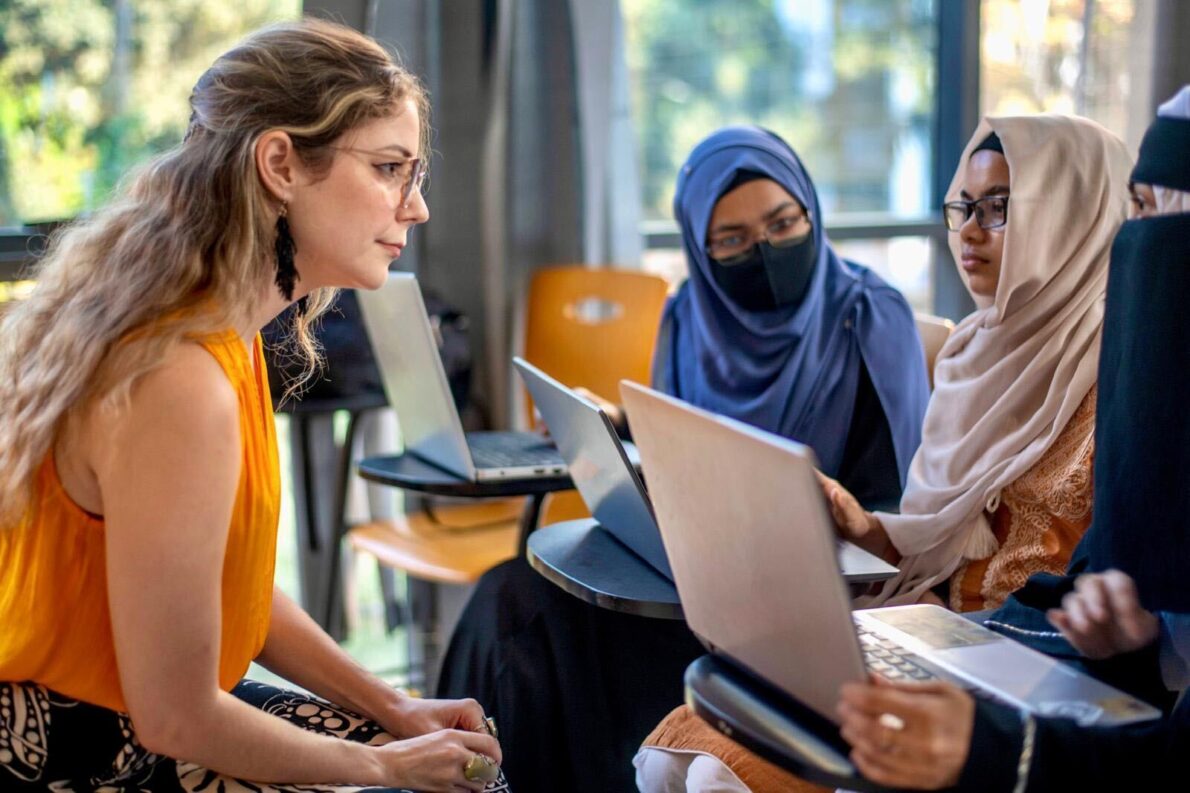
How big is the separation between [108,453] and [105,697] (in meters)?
0.26

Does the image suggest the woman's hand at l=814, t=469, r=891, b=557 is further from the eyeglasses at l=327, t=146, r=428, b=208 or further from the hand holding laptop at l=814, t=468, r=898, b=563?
the eyeglasses at l=327, t=146, r=428, b=208

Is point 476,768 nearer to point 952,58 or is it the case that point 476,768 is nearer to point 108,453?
point 108,453

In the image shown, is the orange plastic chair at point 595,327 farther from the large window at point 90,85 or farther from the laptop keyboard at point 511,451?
the large window at point 90,85

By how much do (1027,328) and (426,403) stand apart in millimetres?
1080

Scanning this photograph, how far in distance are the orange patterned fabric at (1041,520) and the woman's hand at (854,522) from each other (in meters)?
0.15

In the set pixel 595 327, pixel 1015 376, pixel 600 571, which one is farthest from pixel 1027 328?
pixel 595 327

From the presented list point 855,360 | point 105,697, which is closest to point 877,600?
point 855,360

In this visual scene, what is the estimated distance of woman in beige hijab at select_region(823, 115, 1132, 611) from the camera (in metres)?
1.74

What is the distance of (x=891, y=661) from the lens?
114 cm

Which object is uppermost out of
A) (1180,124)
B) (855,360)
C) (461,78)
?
(461,78)

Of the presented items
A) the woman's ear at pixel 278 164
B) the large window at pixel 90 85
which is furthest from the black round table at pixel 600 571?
the large window at pixel 90 85

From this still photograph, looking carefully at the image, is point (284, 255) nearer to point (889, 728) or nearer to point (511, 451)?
point (889, 728)

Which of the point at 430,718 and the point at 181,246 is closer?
the point at 181,246

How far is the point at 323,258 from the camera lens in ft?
4.65
